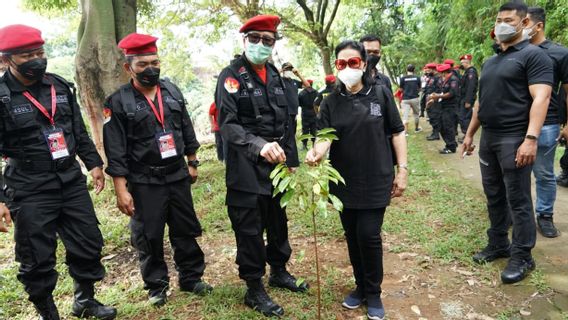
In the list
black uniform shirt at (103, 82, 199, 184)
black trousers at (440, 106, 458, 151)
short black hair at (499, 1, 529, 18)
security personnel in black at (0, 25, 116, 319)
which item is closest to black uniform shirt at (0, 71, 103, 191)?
security personnel in black at (0, 25, 116, 319)

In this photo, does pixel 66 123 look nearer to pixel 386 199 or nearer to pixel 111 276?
pixel 111 276

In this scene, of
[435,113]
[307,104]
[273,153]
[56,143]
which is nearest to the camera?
[273,153]

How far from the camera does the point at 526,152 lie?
2.94 metres

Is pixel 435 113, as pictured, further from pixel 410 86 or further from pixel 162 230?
pixel 162 230

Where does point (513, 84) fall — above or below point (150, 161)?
above

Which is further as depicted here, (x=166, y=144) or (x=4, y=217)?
(x=166, y=144)

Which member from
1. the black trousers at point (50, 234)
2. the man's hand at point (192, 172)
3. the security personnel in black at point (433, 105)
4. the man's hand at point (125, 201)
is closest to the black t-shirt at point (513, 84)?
the man's hand at point (192, 172)

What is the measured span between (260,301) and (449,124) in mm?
6544

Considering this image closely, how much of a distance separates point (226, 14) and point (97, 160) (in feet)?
39.3

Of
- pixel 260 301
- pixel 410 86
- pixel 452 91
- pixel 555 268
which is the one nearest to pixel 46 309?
pixel 260 301

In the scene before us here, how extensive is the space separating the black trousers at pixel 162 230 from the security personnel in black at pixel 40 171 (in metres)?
0.33

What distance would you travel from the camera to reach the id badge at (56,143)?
2.67 meters

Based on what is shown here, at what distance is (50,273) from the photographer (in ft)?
9.00

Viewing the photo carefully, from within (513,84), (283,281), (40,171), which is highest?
(513,84)
